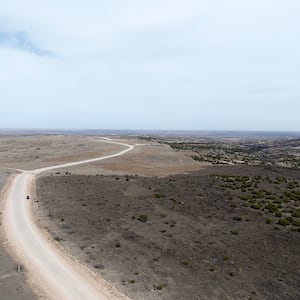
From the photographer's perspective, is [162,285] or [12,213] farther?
[12,213]

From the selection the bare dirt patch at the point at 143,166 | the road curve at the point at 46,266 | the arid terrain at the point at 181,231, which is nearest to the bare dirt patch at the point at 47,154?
the bare dirt patch at the point at 143,166

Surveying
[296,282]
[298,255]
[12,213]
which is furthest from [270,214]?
[12,213]

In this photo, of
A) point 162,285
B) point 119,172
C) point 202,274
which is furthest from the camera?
point 119,172

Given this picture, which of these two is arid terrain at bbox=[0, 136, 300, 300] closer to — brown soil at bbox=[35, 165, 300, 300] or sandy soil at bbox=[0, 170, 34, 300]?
brown soil at bbox=[35, 165, 300, 300]

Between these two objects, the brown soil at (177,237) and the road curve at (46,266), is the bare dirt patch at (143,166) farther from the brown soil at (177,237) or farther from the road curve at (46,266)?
the road curve at (46,266)

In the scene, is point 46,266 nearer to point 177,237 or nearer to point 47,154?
point 177,237

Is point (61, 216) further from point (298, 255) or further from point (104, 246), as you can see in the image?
point (298, 255)

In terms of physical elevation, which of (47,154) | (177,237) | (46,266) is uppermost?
(46,266)

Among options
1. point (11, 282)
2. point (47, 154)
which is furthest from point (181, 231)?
point (47, 154)
